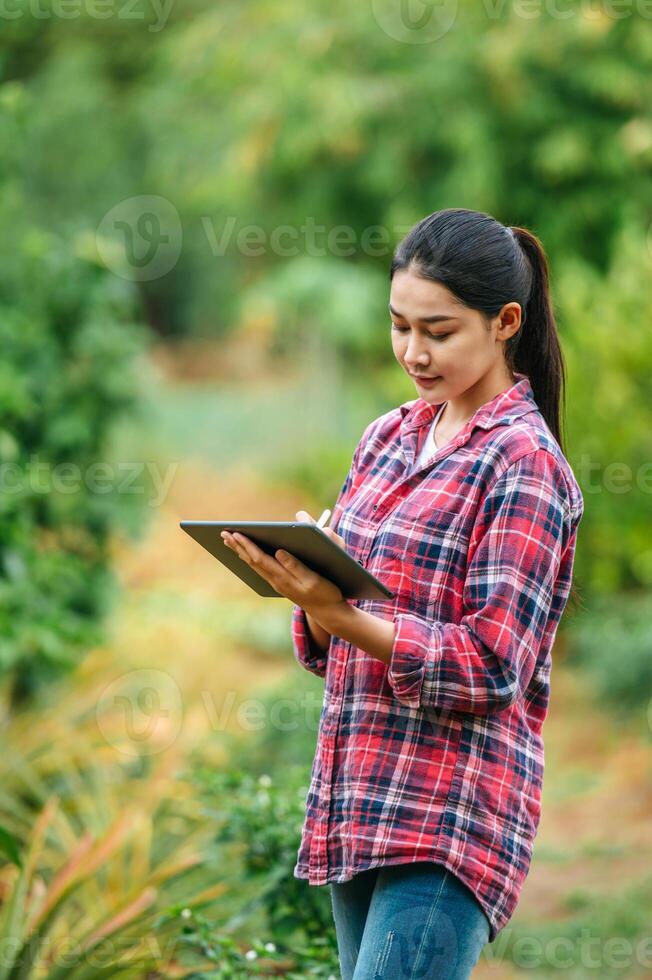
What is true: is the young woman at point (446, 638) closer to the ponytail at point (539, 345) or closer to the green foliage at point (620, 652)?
the ponytail at point (539, 345)

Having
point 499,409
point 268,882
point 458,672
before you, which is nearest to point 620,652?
point 268,882

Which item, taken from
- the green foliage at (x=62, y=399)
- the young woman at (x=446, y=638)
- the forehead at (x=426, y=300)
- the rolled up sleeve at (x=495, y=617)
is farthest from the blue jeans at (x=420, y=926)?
the green foliage at (x=62, y=399)

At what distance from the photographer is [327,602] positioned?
1536 mm

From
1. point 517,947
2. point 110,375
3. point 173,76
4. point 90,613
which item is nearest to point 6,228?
point 110,375

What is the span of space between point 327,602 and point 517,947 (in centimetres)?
260

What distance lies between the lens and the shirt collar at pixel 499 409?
1640mm

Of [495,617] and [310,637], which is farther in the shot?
[310,637]

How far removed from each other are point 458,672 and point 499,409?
38 centimetres

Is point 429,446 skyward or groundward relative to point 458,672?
skyward

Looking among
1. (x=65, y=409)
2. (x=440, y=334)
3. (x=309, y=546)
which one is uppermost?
(x=65, y=409)

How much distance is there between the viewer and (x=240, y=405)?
40.1 feet

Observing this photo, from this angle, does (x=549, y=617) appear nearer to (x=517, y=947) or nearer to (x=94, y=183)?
(x=517, y=947)

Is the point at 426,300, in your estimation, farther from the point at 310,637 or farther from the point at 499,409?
the point at 310,637

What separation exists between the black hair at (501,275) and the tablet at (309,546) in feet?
1.33
